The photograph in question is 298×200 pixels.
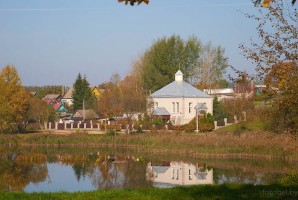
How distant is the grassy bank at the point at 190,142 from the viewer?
1133 inches

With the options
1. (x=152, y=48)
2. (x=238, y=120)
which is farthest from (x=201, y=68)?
(x=238, y=120)

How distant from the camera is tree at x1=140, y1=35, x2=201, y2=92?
186 feet

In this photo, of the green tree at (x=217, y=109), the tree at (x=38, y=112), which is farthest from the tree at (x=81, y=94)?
the green tree at (x=217, y=109)

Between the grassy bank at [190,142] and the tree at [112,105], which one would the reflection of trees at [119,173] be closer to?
the grassy bank at [190,142]

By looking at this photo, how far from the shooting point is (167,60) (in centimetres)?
5669

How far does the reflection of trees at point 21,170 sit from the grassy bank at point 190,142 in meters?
6.02

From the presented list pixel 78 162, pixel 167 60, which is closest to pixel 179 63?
pixel 167 60

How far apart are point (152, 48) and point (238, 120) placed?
18.6 m

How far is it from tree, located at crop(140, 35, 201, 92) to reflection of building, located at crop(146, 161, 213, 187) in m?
29.3

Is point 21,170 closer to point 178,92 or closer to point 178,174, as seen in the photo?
point 178,174

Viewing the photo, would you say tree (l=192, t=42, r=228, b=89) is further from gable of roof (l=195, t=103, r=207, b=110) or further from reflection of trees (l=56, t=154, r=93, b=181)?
reflection of trees (l=56, t=154, r=93, b=181)

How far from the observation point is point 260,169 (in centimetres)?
2447

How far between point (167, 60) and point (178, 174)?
33.9m

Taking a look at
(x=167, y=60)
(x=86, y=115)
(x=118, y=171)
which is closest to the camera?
(x=118, y=171)
